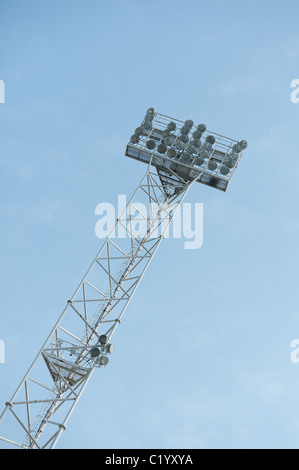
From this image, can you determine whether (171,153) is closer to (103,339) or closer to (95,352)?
(103,339)

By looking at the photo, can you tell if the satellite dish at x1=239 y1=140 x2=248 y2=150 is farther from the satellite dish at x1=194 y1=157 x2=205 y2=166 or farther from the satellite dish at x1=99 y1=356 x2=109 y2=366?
the satellite dish at x1=99 y1=356 x2=109 y2=366

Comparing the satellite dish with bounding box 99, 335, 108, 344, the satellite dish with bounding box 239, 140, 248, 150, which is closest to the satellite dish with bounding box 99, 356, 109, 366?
the satellite dish with bounding box 99, 335, 108, 344

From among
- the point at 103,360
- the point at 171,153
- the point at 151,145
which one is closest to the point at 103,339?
the point at 103,360

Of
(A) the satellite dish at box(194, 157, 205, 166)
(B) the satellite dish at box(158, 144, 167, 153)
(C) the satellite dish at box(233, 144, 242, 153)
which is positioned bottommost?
(A) the satellite dish at box(194, 157, 205, 166)

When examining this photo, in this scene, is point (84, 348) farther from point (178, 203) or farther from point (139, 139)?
point (139, 139)

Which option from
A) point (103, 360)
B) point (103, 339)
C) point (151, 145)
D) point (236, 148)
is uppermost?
point (236, 148)

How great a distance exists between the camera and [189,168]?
4616cm

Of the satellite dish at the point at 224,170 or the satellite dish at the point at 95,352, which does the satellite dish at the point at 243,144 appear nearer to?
the satellite dish at the point at 224,170

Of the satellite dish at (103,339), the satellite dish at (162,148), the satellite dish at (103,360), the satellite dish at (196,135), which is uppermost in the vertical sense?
the satellite dish at (196,135)

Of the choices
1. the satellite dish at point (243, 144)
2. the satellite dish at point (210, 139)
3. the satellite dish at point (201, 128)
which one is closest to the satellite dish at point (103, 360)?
the satellite dish at point (210, 139)

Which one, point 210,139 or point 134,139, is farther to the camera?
point 134,139

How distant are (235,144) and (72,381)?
22417 mm

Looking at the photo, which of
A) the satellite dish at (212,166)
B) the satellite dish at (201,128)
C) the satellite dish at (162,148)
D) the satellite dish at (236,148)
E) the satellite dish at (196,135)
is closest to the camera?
the satellite dish at (212,166)
